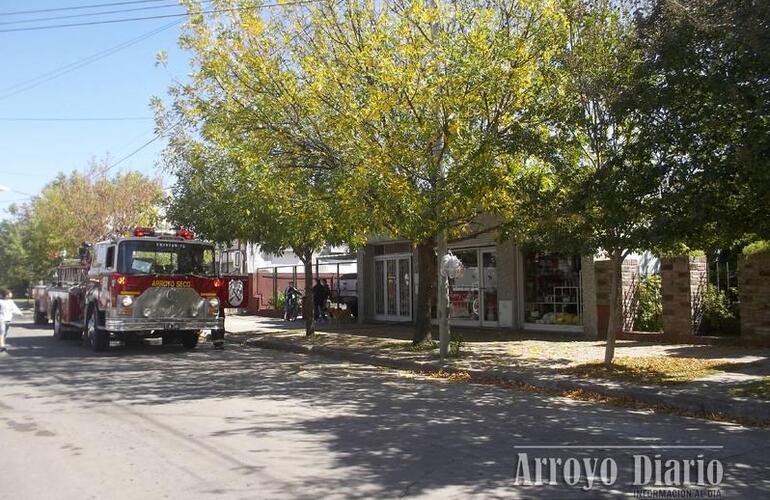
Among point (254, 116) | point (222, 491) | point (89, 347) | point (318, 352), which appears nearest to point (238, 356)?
point (318, 352)

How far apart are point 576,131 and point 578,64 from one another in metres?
1.08

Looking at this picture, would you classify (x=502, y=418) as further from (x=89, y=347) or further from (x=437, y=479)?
(x=89, y=347)

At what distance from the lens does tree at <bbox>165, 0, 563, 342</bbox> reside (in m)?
11.6

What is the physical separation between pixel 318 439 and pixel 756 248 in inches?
426

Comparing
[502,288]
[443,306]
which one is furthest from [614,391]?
[502,288]

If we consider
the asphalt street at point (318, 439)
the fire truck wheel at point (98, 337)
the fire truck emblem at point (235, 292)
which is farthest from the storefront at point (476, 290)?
the fire truck wheel at point (98, 337)

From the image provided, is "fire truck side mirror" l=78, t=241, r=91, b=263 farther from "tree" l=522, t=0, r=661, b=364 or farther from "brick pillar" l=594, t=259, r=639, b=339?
"brick pillar" l=594, t=259, r=639, b=339

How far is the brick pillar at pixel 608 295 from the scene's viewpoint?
16375mm

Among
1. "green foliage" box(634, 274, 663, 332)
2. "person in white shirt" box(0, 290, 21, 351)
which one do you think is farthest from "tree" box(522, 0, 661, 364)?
"person in white shirt" box(0, 290, 21, 351)

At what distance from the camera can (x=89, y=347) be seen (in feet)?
56.8

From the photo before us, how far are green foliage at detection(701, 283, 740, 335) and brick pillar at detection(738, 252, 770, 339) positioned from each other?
109cm

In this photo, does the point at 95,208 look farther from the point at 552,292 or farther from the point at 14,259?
the point at 14,259

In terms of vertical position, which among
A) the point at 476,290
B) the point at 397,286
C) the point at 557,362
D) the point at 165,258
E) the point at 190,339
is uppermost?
the point at 165,258

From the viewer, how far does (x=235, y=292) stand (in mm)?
17703
